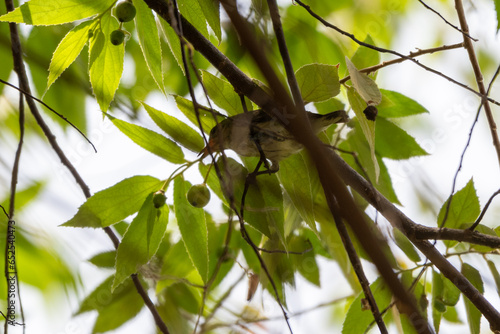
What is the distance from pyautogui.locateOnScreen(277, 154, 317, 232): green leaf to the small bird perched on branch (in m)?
0.04

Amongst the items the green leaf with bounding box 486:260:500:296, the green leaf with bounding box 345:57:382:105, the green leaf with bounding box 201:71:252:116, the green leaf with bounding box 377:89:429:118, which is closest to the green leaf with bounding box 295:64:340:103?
the green leaf with bounding box 345:57:382:105

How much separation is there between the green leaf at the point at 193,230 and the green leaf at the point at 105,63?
331 millimetres

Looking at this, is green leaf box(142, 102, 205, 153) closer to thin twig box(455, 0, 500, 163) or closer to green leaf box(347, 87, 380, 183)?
green leaf box(347, 87, 380, 183)

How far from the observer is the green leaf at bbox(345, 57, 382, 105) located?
1.14 m

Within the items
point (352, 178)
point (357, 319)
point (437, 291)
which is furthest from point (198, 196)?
point (437, 291)

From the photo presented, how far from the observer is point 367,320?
1.45 meters

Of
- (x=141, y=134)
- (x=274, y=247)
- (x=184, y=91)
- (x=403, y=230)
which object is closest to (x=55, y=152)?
(x=141, y=134)

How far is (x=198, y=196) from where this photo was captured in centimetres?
125

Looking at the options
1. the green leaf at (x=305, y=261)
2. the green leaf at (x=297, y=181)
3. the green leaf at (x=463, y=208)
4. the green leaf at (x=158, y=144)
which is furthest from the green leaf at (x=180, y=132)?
the green leaf at (x=463, y=208)

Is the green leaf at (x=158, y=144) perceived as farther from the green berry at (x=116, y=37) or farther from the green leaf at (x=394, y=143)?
the green leaf at (x=394, y=143)

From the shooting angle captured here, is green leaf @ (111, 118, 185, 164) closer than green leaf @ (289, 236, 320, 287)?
Yes

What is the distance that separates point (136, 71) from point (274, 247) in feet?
3.03

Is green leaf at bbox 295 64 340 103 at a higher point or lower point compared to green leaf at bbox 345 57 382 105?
higher

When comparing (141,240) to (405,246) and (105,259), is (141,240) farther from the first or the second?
(405,246)
